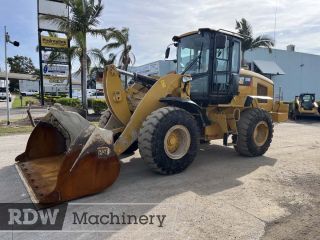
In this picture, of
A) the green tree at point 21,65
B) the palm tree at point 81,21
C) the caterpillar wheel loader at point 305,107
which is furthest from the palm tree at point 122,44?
the green tree at point 21,65

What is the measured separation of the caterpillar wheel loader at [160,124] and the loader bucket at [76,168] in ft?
0.04

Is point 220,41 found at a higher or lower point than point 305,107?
higher

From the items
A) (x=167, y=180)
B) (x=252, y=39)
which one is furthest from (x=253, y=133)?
(x=252, y=39)

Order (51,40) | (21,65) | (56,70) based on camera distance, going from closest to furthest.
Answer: (51,40)
(56,70)
(21,65)

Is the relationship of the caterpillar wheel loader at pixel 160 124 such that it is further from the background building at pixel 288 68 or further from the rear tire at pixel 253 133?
the background building at pixel 288 68

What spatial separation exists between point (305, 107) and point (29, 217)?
57.9ft

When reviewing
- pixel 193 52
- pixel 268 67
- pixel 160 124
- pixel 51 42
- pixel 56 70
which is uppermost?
pixel 51 42

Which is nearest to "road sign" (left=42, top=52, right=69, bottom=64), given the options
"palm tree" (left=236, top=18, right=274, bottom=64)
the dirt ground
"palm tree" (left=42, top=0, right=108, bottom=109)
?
"palm tree" (left=42, top=0, right=108, bottom=109)

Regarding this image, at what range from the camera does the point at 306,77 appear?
35.1 m

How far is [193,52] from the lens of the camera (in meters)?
6.85

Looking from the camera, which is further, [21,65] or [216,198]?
[21,65]

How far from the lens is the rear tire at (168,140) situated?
5.08m

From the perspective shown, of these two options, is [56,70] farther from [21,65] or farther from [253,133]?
[21,65]

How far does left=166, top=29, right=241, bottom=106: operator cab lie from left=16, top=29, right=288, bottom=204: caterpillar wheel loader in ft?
0.07
